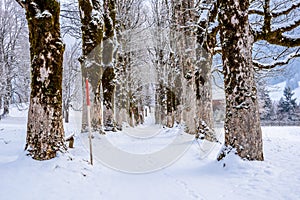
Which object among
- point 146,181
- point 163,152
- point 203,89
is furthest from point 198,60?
point 146,181

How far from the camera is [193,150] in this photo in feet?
27.1

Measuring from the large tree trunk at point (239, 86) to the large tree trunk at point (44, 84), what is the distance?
3.53 meters

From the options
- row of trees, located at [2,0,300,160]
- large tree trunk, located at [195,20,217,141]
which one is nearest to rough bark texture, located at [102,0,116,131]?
row of trees, located at [2,0,300,160]

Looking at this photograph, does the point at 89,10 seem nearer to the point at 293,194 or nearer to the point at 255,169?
the point at 255,169

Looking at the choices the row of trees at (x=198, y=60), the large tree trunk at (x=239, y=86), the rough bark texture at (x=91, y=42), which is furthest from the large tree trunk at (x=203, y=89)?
the rough bark texture at (x=91, y=42)

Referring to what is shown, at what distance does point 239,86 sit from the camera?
18.2ft

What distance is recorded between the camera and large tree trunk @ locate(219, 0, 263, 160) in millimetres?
5414

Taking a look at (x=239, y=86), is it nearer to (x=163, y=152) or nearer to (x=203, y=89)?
(x=203, y=89)

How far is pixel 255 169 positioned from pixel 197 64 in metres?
4.84

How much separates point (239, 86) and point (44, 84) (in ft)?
12.9

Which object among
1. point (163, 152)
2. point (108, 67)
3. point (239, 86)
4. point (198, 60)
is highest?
point (108, 67)

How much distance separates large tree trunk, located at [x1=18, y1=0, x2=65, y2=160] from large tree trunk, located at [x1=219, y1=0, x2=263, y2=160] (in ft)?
Result: 11.6

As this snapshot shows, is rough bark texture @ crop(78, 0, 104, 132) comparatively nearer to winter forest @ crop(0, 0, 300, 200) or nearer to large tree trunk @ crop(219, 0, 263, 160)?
winter forest @ crop(0, 0, 300, 200)

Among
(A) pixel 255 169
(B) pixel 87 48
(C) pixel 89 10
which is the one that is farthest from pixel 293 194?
(C) pixel 89 10
